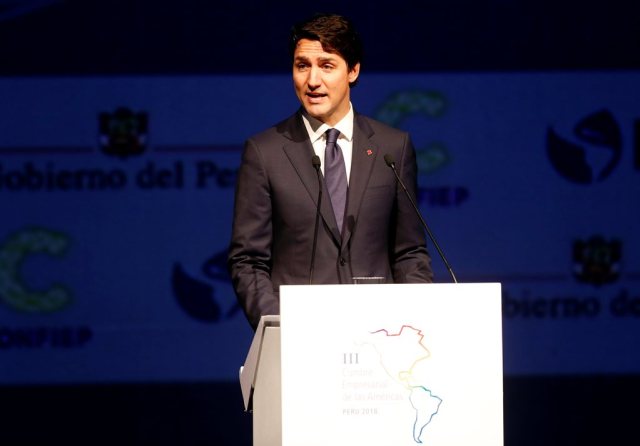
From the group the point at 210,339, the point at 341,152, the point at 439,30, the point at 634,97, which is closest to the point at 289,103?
the point at 439,30

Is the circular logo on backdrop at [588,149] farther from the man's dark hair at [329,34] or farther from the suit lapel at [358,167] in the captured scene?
the man's dark hair at [329,34]

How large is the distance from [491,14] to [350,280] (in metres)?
Answer: 2.23

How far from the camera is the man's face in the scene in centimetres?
276

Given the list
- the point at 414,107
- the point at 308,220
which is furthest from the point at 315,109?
the point at 414,107

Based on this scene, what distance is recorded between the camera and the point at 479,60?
4.67 metres

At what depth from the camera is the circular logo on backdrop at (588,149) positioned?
15.4 ft

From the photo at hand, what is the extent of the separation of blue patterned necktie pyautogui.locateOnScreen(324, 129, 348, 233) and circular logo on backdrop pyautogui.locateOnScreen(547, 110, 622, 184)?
81.0 inches

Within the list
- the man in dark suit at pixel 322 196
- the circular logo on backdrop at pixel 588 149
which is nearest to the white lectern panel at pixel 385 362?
the man in dark suit at pixel 322 196

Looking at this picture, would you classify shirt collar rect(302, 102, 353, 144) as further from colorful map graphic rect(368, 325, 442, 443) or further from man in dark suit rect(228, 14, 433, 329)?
colorful map graphic rect(368, 325, 442, 443)

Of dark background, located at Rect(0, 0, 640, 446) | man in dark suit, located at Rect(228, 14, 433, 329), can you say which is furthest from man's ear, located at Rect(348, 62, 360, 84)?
dark background, located at Rect(0, 0, 640, 446)

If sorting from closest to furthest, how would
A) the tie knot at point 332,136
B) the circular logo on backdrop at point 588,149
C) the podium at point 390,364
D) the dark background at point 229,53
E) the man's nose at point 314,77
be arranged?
the podium at point 390,364 → the man's nose at point 314,77 → the tie knot at point 332,136 → the dark background at point 229,53 → the circular logo on backdrop at point 588,149

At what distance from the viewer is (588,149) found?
4738 millimetres

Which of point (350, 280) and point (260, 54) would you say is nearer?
point (350, 280)

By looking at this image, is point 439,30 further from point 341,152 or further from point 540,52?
point 341,152
